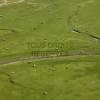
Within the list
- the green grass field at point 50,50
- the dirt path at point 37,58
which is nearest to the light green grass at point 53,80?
the green grass field at point 50,50

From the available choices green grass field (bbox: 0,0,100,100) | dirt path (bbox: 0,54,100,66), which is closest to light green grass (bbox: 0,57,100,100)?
green grass field (bbox: 0,0,100,100)

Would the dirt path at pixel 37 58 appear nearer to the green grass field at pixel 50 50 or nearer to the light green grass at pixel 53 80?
the green grass field at pixel 50 50

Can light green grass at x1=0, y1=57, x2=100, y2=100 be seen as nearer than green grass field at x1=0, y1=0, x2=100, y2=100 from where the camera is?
Yes

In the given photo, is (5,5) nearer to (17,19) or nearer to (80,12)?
(17,19)

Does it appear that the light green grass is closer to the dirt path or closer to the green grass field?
the green grass field

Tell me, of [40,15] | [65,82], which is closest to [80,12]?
[40,15]

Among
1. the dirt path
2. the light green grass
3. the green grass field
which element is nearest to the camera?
the light green grass

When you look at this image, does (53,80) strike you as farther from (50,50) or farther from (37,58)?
(50,50)

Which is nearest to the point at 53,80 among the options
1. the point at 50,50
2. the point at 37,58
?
the point at 37,58

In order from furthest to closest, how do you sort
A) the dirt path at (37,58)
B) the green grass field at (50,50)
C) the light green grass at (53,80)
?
the dirt path at (37,58) < the green grass field at (50,50) < the light green grass at (53,80)
